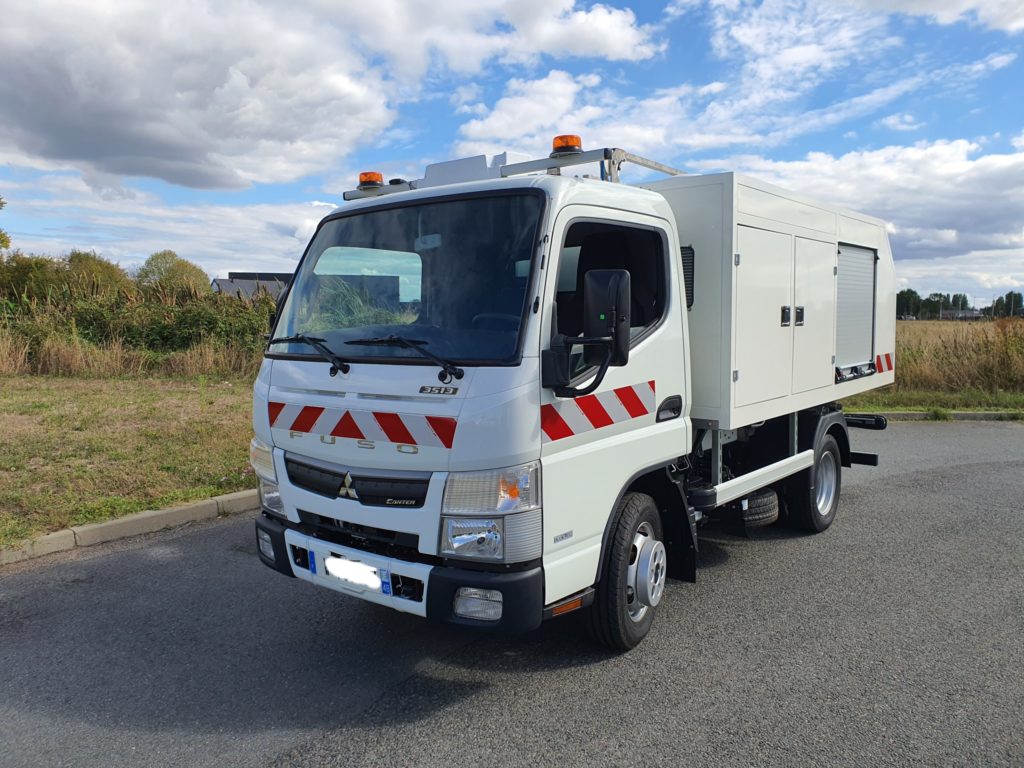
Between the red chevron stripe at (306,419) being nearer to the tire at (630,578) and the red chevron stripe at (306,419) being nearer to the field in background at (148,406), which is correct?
the tire at (630,578)

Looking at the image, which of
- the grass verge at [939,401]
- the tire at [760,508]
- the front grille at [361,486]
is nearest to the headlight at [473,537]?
the front grille at [361,486]

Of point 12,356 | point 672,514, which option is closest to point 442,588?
point 672,514

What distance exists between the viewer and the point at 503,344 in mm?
3152

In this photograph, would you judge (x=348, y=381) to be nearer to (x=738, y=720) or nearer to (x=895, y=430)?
(x=738, y=720)

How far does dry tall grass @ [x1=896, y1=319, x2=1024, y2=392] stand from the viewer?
1428 centimetres

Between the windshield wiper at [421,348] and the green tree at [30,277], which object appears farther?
the green tree at [30,277]

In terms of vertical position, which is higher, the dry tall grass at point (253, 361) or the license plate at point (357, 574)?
the dry tall grass at point (253, 361)

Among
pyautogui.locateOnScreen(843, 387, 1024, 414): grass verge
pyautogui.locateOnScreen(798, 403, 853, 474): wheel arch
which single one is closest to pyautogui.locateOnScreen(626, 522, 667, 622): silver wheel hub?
pyautogui.locateOnScreen(798, 403, 853, 474): wheel arch

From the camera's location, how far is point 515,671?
372cm

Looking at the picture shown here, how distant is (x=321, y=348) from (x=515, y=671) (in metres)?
1.87

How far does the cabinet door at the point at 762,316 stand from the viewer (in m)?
4.40

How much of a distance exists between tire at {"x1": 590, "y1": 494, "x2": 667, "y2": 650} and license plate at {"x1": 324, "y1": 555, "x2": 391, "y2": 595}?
107cm

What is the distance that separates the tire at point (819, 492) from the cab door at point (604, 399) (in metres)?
2.15

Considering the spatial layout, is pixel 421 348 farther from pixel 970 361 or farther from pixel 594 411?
pixel 970 361
